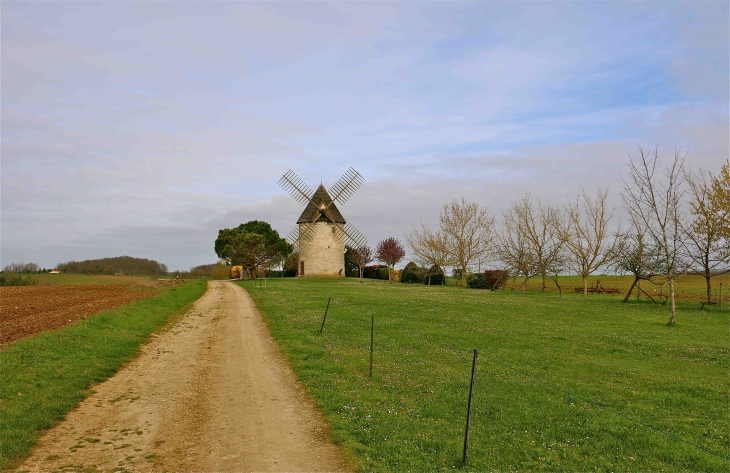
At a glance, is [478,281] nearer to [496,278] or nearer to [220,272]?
[496,278]

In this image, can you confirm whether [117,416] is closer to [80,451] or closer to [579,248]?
[80,451]

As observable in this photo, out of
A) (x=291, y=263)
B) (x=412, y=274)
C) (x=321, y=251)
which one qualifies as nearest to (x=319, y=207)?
(x=321, y=251)

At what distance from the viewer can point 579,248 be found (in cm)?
5519

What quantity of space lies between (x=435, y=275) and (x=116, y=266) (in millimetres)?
62570

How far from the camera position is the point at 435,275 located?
70375mm

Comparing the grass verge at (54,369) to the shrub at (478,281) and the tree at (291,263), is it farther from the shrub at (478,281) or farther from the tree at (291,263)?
the tree at (291,263)

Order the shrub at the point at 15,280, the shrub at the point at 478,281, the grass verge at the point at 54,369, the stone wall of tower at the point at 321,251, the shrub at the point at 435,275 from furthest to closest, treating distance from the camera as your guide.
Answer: the stone wall of tower at the point at 321,251 < the shrub at the point at 435,275 < the shrub at the point at 478,281 < the shrub at the point at 15,280 < the grass verge at the point at 54,369

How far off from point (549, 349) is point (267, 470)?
13.1 meters

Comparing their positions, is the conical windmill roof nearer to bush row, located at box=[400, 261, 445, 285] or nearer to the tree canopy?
the tree canopy

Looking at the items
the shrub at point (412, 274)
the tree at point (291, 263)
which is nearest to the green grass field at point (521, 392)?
the shrub at point (412, 274)

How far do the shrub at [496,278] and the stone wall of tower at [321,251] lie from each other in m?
24.8

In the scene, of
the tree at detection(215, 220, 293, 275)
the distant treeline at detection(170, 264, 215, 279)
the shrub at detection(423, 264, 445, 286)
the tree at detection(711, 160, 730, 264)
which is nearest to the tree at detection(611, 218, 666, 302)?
Result: the tree at detection(711, 160, 730, 264)

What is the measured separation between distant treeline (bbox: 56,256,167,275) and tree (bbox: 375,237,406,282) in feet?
134

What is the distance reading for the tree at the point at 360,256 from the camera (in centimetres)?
8300
